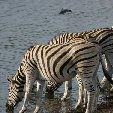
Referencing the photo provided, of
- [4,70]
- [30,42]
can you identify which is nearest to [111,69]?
[4,70]

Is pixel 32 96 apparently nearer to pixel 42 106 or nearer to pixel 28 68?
pixel 42 106

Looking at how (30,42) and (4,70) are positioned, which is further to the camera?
(30,42)

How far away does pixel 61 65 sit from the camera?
1176cm

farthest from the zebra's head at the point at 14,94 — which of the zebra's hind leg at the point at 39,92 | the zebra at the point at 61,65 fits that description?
the zebra's hind leg at the point at 39,92

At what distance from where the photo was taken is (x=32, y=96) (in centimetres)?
1451

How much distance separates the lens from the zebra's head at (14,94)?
13.2 m

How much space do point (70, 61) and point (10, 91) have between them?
8.46 feet

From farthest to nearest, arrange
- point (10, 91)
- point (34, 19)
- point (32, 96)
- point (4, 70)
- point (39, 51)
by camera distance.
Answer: point (34, 19), point (4, 70), point (32, 96), point (10, 91), point (39, 51)

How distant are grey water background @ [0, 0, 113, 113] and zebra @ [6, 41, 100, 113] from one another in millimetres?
1273

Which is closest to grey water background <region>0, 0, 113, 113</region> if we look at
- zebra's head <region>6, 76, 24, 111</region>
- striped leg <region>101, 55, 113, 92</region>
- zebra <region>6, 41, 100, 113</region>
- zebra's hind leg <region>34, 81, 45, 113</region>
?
zebra's head <region>6, 76, 24, 111</region>

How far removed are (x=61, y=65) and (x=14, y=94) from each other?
2211 millimetres

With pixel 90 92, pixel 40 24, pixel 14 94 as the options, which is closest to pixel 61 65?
pixel 90 92

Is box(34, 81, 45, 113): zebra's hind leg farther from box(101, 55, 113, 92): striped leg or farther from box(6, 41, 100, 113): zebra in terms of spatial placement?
box(101, 55, 113, 92): striped leg

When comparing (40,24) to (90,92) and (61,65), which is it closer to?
(61,65)
